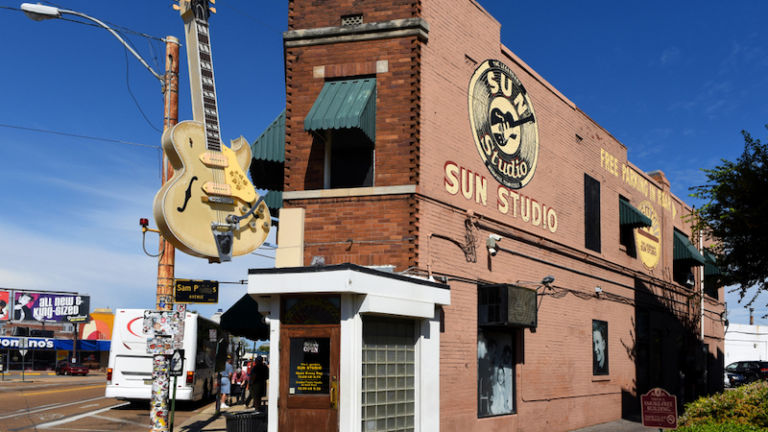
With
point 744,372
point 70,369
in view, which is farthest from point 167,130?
point 70,369

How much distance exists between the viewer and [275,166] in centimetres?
1653

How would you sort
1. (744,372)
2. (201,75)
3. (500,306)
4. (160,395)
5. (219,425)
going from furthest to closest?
1. (744,372)
2. (219,425)
3. (500,306)
4. (201,75)
5. (160,395)

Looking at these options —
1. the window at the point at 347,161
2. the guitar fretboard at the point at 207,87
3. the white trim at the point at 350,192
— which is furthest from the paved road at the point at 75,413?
the window at the point at 347,161

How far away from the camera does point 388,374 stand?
13.5 metres

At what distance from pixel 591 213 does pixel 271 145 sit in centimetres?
1134

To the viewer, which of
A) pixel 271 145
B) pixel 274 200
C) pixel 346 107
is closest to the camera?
pixel 346 107

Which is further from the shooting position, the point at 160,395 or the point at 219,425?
the point at 219,425

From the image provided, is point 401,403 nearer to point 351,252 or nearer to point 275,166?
point 351,252

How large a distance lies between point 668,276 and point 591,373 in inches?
389

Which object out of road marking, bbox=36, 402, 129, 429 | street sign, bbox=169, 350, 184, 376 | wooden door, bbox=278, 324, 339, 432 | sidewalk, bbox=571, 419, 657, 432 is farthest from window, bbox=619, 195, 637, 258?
road marking, bbox=36, 402, 129, 429

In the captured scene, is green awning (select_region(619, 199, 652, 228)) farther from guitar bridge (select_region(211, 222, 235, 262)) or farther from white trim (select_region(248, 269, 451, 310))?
guitar bridge (select_region(211, 222, 235, 262))

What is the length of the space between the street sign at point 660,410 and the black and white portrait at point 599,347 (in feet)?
29.3

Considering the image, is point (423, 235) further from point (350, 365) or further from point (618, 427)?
point (618, 427)

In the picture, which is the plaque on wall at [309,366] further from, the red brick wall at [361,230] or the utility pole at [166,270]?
the utility pole at [166,270]
